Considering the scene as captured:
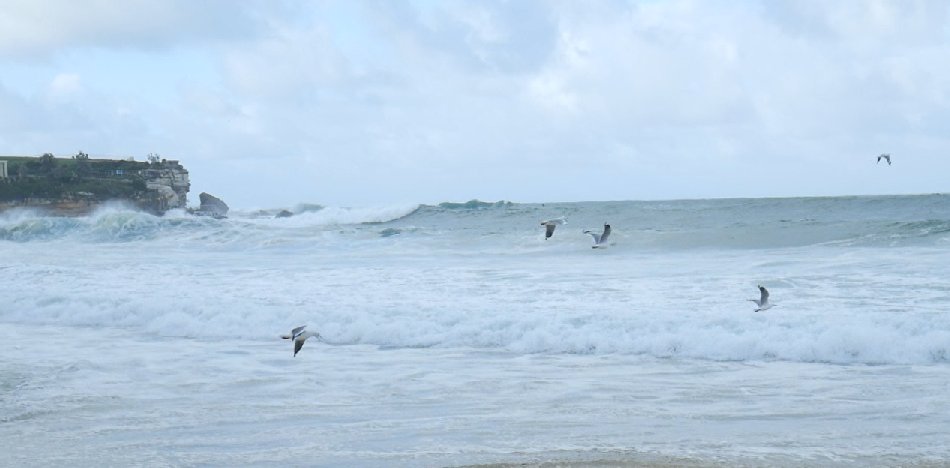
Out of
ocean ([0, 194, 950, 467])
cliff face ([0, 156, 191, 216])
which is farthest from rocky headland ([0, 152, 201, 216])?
ocean ([0, 194, 950, 467])

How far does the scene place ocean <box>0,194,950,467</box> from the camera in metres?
7.37

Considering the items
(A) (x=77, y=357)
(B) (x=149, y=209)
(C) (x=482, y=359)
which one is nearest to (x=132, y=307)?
(A) (x=77, y=357)

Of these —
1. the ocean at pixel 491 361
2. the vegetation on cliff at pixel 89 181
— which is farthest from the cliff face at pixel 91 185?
the ocean at pixel 491 361

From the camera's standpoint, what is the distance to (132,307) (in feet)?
51.7

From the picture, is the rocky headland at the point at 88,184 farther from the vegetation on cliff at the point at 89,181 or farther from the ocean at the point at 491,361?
the ocean at the point at 491,361

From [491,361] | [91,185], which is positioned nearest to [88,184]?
[91,185]

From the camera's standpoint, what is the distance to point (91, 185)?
171ft

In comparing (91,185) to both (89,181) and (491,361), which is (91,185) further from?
(491,361)

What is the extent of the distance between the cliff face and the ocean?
93.1 ft

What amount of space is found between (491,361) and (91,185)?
4528 centimetres

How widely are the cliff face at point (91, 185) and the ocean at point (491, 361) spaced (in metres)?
28.4

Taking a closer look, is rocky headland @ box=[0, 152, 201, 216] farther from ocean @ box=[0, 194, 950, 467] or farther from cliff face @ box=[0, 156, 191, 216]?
ocean @ box=[0, 194, 950, 467]

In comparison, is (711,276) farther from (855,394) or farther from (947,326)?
(855,394)

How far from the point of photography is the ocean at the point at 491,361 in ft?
24.2
